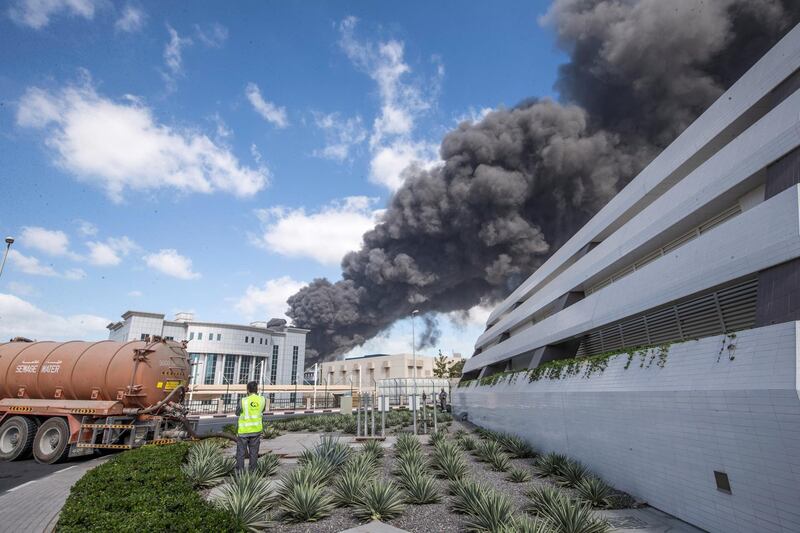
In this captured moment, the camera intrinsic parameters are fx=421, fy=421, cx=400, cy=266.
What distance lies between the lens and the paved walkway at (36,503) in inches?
231

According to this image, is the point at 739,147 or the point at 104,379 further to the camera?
the point at 104,379

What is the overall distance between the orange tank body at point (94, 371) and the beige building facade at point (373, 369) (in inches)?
2221

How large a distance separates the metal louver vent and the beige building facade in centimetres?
5744

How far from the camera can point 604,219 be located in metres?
15.5

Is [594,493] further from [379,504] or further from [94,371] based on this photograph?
[94,371]

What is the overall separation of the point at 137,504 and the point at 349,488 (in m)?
3.12

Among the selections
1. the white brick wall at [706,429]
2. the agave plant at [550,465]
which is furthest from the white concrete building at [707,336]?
the agave plant at [550,465]

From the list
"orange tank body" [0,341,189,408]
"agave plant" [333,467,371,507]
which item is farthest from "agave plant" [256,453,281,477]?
"orange tank body" [0,341,189,408]

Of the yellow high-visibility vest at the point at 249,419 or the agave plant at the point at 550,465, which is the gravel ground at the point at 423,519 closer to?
the agave plant at the point at 550,465

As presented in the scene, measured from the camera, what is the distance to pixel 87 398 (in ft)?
39.3

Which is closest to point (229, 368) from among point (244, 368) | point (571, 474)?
point (244, 368)

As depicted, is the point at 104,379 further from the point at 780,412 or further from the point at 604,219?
the point at 604,219

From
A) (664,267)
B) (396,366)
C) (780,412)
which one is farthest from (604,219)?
(396,366)

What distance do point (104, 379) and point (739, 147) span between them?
639 inches
